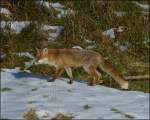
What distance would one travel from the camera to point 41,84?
11.5 meters

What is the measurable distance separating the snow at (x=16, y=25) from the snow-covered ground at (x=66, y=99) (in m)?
4.21

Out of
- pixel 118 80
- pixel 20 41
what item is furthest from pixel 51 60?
pixel 20 41

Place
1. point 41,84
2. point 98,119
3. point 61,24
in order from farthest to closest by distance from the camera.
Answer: point 61,24
point 41,84
point 98,119

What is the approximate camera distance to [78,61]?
39.2 ft

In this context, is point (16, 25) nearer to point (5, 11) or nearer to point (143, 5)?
point (5, 11)

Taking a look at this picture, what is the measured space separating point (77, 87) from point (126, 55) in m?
4.19

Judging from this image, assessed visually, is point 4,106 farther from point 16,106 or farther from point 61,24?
point 61,24

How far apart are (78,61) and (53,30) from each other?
507 centimetres

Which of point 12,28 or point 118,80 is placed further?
point 12,28

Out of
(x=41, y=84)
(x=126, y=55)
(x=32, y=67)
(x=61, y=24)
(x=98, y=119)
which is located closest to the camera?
(x=98, y=119)

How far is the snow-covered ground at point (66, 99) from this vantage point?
946cm

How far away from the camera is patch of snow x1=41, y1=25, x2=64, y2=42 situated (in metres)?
16.4

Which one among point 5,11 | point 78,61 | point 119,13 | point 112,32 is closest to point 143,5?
point 119,13

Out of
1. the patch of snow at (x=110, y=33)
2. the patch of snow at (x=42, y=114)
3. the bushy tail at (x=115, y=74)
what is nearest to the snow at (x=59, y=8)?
the patch of snow at (x=110, y=33)
